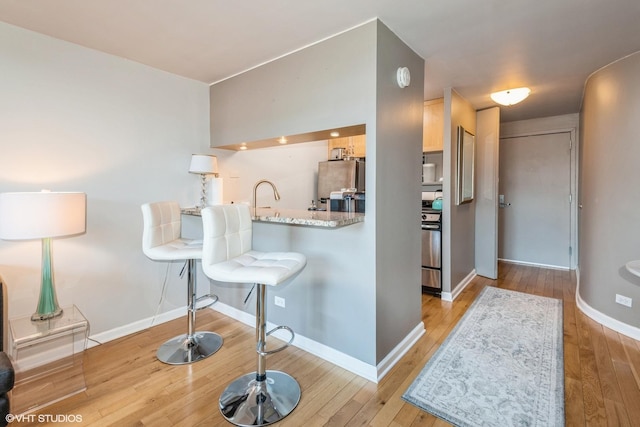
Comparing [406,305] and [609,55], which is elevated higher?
[609,55]

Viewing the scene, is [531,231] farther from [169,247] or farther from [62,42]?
[62,42]

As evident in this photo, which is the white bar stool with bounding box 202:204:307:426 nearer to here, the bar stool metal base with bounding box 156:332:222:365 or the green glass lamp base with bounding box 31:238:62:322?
the bar stool metal base with bounding box 156:332:222:365

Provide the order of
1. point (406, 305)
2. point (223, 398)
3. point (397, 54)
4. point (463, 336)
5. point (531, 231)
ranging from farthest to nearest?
point (531, 231) → point (463, 336) → point (406, 305) → point (397, 54) → point (223, 398)

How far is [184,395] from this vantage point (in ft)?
6.21

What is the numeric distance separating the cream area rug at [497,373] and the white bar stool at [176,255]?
5.15 feet

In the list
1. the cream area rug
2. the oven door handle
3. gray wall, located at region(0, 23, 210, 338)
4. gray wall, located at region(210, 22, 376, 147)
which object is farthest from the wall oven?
gray wall, located at region(0, 23, 210, 338)

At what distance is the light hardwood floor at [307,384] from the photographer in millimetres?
1708

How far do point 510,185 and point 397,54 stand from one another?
4.05m

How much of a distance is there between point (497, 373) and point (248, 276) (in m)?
1.82

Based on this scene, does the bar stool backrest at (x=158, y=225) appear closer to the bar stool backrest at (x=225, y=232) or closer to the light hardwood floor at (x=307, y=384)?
the bar stool backrest at (x=225, y=232)

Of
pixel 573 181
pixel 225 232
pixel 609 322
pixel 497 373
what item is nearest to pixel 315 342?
pixel 225 232

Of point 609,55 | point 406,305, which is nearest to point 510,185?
point 609,55

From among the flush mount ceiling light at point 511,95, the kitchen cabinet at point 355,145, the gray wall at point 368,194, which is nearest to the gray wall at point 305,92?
the gray wall at point 368,194

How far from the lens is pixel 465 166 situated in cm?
375
